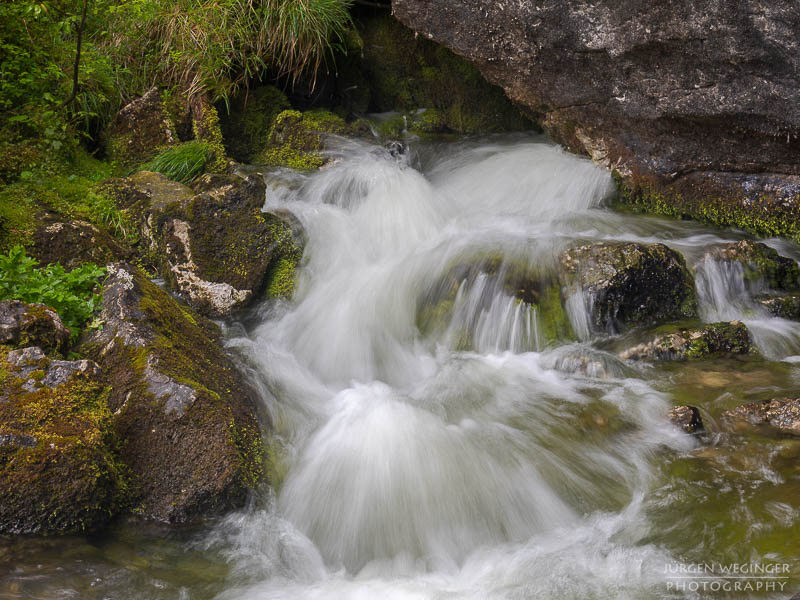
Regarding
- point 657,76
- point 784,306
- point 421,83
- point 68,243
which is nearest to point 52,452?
point 68,243

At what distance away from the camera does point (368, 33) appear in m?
9.00

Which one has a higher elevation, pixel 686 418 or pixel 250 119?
pixel 250 119

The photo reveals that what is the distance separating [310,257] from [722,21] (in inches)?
153

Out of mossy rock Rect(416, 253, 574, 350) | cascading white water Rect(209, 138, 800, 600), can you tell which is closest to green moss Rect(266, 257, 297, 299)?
cascading white water Rect(209, 138, 800, 600)

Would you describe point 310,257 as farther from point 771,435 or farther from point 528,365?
point 771,435

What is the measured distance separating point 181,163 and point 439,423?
417cm

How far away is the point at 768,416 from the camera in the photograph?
4.00 meters

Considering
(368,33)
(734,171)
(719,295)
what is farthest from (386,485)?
(368,33)

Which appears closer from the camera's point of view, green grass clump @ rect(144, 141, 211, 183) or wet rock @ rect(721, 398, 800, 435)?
wet rock @ rect(721, 398, 800, 435)

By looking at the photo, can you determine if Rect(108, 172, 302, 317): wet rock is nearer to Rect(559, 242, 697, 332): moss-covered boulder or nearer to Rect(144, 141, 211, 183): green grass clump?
Rect(144, 141, 211, 183): green grass clump

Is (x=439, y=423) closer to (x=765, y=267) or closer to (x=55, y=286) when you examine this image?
(x=55, y=286)

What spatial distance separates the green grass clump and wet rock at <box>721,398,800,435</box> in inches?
211

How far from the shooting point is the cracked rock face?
Answer: 5.41 m

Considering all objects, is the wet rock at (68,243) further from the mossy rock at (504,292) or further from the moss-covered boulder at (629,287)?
the moss-covered boulder at (629,287)
